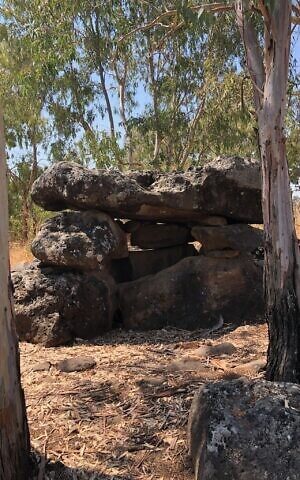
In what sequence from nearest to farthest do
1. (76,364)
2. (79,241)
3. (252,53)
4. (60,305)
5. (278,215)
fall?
1. (278,215)
2. (252,53)
3. (76,364)
4. (60,305)
5. (79,241)

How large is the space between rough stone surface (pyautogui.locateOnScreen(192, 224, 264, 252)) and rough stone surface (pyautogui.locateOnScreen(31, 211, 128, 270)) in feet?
3.03

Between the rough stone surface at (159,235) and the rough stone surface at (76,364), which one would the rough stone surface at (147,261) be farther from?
the rough stone surface at (76,364)

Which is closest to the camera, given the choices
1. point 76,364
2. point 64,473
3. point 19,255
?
point 64,473

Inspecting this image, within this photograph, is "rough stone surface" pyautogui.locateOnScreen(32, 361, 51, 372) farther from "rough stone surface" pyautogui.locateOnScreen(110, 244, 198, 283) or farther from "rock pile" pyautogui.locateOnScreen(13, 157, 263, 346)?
"rough stone surface" pyautogui.locateOnScreen(110, 244, 198, 283)

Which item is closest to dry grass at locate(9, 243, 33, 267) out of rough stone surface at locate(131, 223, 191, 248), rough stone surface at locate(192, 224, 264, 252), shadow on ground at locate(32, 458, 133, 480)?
rough stone surface at locate(131, 223, 191, 248)

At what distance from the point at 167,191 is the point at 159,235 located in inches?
31.2

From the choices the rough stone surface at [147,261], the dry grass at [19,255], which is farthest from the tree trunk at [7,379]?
the dry grass at [19,255]

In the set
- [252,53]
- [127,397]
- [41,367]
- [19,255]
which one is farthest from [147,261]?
[19,255]

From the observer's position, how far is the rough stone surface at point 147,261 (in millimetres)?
6871

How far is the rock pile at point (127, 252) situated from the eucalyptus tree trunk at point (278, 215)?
2000 mm

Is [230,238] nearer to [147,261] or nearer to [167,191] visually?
[167,191]

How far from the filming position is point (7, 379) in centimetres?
280

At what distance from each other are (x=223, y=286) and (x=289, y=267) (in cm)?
216

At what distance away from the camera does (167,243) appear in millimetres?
6914
